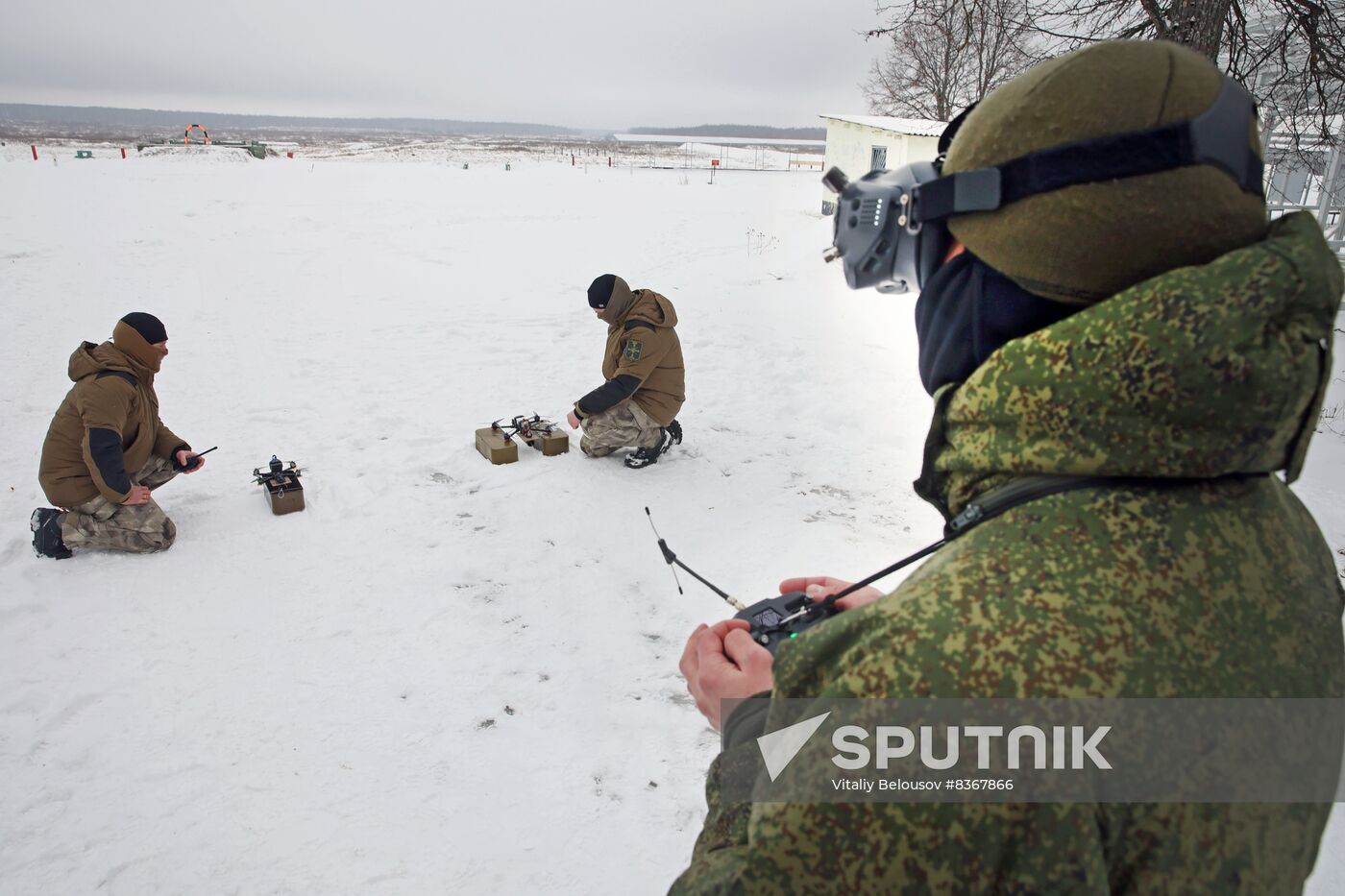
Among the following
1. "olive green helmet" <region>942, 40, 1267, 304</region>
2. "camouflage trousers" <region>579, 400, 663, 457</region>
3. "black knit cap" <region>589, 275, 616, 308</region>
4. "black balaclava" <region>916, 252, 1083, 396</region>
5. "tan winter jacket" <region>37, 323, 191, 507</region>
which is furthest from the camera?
"camouflage trousers" <region>579, 400, 663, 457</region>

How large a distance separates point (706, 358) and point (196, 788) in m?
7.25

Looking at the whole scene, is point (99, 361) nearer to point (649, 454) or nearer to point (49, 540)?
point (49, 540)

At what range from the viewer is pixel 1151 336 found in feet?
2.77

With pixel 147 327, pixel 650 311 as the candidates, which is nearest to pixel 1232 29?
pixel 650 311

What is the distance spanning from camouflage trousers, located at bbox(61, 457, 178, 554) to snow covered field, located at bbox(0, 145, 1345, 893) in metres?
0.13

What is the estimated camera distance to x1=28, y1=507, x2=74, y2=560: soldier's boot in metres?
4.81

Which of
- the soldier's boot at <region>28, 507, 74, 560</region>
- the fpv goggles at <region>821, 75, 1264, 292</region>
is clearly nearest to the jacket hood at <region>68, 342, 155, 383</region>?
the soldier's boot at <region>28, 507, 74, 560</region>

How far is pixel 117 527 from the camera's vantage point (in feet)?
16.0

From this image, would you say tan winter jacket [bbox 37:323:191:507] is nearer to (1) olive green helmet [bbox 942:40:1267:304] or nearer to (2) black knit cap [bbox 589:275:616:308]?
(2) black knit cap [bbox 589:275:616:308]

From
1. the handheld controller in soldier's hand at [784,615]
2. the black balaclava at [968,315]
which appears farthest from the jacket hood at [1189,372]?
the handheld controller in soldier's hand at [784,615]

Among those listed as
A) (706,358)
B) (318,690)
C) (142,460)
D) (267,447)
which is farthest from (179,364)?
(318,690)

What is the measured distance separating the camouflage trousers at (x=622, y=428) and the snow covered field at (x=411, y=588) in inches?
8.1

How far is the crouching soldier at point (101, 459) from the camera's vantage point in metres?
4.76

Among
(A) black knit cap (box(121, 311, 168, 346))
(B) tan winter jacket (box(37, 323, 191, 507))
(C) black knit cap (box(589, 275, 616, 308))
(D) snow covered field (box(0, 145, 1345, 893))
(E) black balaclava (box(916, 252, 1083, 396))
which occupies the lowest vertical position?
(D) snow covered field (box(0, 145, 1345, 893))
